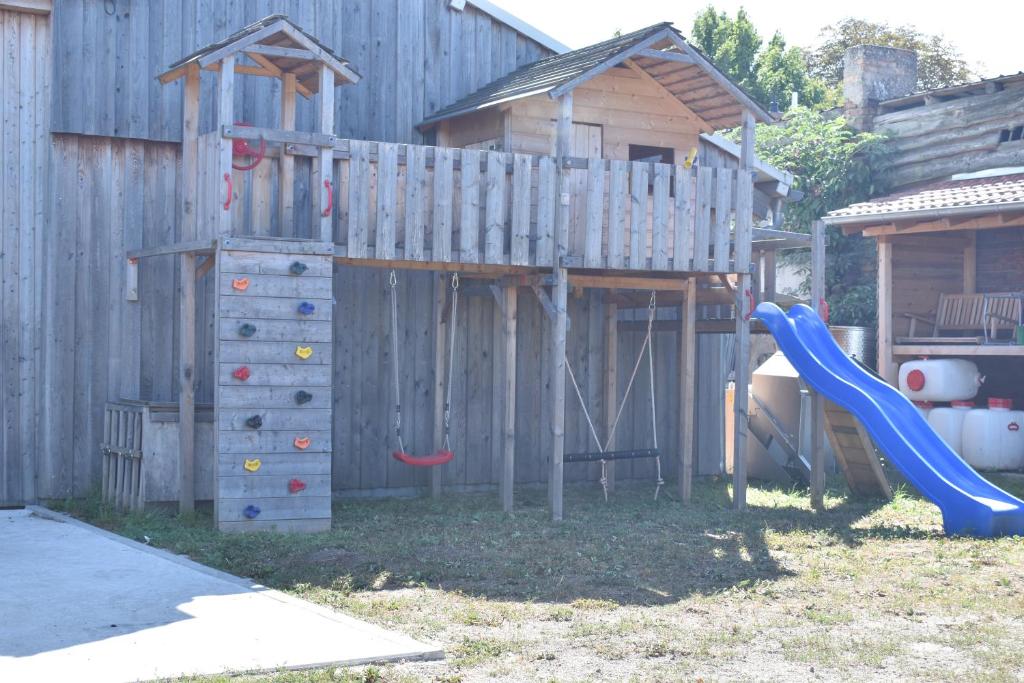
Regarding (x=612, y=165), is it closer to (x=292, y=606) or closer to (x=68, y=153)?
(x=68, y=153)

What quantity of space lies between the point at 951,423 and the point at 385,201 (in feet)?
31.0

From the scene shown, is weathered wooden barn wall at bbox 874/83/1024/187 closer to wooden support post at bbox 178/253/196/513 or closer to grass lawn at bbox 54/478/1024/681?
grass lawn at bbox 54/478/1024/681

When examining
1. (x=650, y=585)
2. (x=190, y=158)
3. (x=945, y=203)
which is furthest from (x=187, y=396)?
(x=945, y=203)

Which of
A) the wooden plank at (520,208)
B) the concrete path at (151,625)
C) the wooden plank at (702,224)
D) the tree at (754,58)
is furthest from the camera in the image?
the tree at (754,58)

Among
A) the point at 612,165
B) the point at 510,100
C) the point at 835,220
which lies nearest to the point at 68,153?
the point at 510,100

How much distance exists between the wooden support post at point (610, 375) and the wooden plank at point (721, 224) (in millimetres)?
2106

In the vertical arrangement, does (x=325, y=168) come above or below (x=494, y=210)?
above

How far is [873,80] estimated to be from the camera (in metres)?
25.4

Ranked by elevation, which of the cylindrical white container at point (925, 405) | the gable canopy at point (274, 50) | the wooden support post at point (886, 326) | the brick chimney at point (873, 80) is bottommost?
the cylindrical white container at point (925, 405)

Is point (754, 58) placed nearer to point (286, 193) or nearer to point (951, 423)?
point (951, 423)

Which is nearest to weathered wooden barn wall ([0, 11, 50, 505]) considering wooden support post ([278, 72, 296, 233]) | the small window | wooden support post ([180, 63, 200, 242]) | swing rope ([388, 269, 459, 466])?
wooden support post ([180, 63, 200, 242])

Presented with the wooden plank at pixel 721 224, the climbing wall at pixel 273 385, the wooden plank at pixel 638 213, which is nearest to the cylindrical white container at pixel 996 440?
the wooden plank at pixel 721 224

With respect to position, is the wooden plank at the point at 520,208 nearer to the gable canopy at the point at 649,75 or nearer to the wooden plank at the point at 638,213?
the gable canopy at the point at 649,75

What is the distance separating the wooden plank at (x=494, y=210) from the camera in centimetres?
1250
